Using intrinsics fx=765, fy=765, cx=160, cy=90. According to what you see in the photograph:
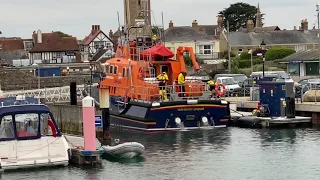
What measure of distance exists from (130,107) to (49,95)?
43.9ft

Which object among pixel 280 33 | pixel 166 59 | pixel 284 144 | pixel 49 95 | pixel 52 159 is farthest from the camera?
pixel 280 33

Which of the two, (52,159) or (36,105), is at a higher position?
(36,105)

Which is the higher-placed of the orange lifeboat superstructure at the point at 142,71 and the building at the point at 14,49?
the building at the point at 14,49

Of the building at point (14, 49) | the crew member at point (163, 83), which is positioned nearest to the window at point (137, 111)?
the crew member at point (163, 83)

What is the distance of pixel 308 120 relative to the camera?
36.9 m

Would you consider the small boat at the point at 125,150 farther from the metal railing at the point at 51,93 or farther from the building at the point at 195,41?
the building at the point at 195,41

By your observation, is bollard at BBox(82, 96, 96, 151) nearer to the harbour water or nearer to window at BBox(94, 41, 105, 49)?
the harbour water

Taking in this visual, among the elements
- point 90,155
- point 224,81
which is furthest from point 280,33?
point 90,155

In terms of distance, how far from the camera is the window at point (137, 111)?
1422 inches

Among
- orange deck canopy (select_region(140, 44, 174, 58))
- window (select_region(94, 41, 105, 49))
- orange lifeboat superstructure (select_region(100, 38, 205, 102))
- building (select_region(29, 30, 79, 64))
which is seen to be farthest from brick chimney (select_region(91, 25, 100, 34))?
orange deck canopy (select_region(140, 44, 174, 58))

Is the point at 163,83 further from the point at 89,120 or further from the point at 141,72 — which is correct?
the point at 89,120

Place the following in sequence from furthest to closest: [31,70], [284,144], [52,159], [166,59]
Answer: [31,70]
[166,59]
[284,144]
[52,159]

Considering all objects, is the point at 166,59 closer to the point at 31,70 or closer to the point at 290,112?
the point at 290,112

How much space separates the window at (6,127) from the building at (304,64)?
1567 inches
